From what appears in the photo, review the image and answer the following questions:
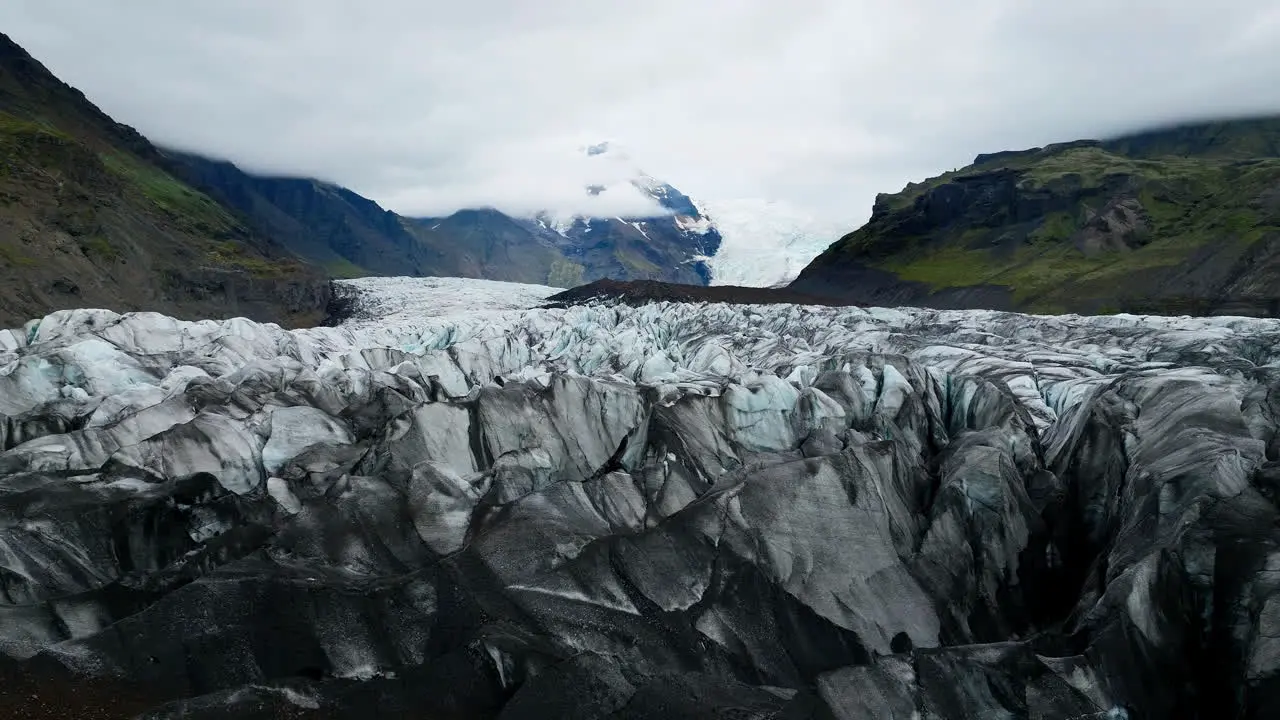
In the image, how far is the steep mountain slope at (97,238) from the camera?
61031mm

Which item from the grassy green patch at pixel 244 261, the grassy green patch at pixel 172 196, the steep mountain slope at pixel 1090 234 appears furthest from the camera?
the grassy green patch at pixel 172 196

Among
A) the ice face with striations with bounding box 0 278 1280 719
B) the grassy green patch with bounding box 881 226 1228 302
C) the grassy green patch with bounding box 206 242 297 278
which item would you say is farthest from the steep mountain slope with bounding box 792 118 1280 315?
the grassy green patch with bounding box 206 242 297 278

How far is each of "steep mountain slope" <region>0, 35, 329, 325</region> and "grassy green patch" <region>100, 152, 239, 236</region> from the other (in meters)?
0.41

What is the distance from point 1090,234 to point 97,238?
12330 centimetres

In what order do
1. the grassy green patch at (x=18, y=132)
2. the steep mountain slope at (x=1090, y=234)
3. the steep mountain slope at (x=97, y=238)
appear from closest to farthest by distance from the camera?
1. the steep mountain slope at (x=97, y=238)
2. the grassy green patch at (x=18, y=132)
3. the steep mountain slope at (x=1090, y=234)

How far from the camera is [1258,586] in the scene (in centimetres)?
Result: 935

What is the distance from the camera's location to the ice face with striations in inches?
387

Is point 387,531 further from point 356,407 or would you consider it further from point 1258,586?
point 1258,586

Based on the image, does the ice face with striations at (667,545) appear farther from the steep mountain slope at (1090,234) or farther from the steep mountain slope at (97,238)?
the steep mountain slope at (1090,234)

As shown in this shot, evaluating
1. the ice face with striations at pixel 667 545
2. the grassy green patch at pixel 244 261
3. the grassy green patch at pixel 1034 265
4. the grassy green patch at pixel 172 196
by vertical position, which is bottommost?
the ice face with striations at pixel 667 545

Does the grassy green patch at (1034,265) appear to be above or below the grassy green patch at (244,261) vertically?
below

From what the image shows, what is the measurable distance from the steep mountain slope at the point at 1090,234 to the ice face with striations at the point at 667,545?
68546 mm

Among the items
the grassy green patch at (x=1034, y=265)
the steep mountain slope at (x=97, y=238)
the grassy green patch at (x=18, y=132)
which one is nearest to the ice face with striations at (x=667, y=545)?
the steep mountain slope at (x=97, y=238)

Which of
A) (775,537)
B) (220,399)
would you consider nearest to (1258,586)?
(775,537)
